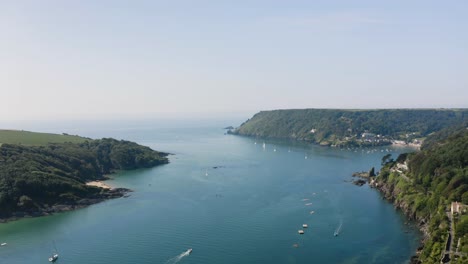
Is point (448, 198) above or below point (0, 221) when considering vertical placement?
above

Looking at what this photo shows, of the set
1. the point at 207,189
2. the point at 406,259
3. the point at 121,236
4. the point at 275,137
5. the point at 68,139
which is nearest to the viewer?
the point at 406,259

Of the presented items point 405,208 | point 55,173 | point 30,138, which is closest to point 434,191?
point 405,208

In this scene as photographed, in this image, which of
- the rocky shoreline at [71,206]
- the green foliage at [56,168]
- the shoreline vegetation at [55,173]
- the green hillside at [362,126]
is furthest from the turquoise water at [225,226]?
the green hillside at [362,126]

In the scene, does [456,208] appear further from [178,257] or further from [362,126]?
[362,126]

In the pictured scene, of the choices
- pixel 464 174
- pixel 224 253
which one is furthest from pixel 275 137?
pixel 224 253

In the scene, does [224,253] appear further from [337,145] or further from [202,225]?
[337,145]

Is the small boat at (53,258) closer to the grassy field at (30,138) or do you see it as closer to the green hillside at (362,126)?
the grassy field at (30,138)

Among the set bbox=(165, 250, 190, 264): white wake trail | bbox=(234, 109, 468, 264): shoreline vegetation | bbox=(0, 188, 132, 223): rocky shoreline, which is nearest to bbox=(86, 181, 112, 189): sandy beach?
bbox=(0, 188, 132, 223): rocky shoreline

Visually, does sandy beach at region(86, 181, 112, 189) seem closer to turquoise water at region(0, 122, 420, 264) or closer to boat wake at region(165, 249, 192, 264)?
turquoise water at region(0, 122, 420, 264)
